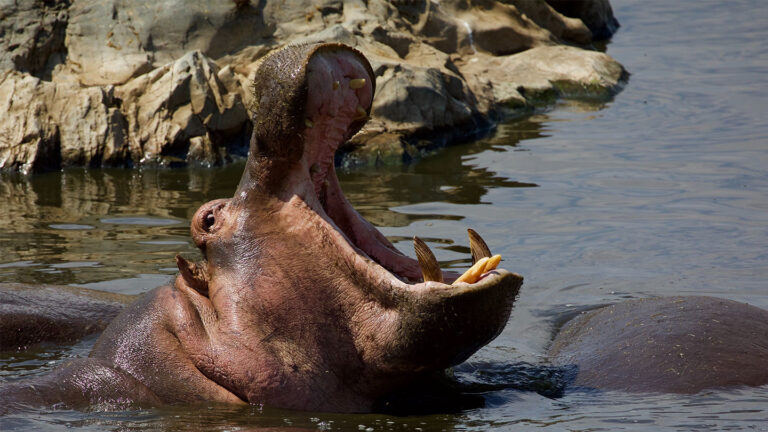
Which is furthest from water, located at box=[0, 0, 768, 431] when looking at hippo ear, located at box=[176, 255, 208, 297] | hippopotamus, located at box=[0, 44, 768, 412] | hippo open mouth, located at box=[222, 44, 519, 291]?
hippo open mouth, located at box=[222, 44, 519, 291]

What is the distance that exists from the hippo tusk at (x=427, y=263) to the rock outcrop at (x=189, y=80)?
805cm

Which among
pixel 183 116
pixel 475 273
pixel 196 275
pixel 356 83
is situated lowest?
pixel 183 116

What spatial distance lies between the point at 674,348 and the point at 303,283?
6.00ft

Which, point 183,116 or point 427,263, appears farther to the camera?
point 183,116

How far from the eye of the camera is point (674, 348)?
4.93m

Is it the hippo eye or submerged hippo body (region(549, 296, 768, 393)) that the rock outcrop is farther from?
the hippo eye

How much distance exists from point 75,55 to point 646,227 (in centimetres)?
787

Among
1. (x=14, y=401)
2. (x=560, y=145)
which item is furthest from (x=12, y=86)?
(x=14, y=401)

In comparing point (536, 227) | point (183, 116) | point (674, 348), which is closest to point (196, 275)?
point (674, 348)

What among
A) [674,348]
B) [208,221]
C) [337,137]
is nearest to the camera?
[337,137]

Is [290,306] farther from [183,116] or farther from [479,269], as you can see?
[183,116]

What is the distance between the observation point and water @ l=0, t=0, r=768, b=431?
444 cm

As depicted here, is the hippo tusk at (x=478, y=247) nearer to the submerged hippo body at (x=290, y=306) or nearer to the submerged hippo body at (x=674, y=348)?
the submerged hippo body at (x=290, y=306)

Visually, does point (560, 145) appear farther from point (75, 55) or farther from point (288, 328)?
point (288, 328)
